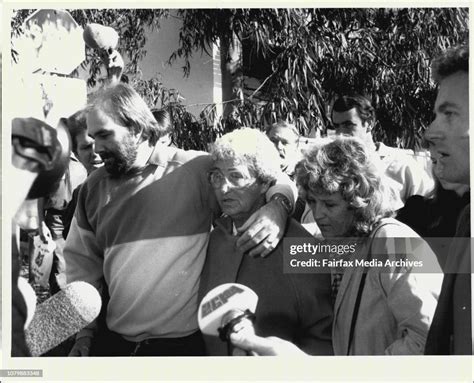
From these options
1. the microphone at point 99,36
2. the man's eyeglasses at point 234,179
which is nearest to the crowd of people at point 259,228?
the man's eyeglasses at point 234,179

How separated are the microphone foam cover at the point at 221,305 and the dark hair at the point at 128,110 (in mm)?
741

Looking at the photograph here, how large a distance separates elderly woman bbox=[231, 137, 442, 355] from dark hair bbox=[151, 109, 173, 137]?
0.65 meters

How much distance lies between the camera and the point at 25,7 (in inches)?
113

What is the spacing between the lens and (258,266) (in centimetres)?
243

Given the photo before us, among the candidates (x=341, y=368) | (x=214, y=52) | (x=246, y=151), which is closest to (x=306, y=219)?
(x=246, y=151)

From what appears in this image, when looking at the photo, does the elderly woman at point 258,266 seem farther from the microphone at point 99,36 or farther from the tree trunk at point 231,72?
the microphone at point 99,36

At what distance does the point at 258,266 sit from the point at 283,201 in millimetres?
239

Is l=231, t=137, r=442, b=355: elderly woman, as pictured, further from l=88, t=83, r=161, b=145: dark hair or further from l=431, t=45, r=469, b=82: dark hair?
l=88, t=83, r=161, b=145: dark hair

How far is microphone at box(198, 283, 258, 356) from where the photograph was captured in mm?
2086

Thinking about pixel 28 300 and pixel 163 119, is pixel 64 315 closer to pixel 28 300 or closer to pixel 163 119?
pixel 28 300

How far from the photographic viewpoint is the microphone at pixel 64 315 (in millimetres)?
2160

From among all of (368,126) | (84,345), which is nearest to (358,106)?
(368,126)

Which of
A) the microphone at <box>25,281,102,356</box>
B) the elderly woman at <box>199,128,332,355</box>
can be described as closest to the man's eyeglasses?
the elderly woman at <box>199,128,332,355</box>

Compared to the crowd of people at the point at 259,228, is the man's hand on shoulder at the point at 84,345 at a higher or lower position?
lower
